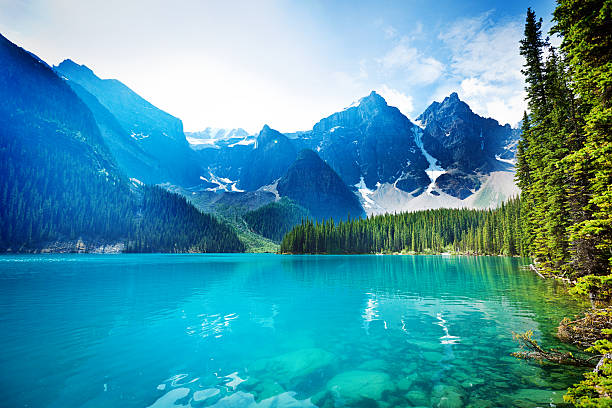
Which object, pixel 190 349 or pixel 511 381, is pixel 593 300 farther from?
pixel 190 349

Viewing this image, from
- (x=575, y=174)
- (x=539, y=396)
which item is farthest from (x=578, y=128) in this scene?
(x=539, y=396)

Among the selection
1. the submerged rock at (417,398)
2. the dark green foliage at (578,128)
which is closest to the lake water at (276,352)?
the submerged rock at (417,398)

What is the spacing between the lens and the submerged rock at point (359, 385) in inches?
384

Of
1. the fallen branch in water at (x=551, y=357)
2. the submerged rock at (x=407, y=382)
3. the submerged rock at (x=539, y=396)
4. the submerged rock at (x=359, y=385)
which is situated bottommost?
the submerged rock at (x=359, y=385)

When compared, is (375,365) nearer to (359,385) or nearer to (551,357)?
(359,385)

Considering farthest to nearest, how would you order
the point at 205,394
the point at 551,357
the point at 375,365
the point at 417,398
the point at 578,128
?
1. the point at 578,128
2. the point at 375,365
3. the point at 551,357
4. the point at 205,394
5. the point at 417,398

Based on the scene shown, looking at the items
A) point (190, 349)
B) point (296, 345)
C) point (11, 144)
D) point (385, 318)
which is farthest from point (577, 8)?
point (11, 144)

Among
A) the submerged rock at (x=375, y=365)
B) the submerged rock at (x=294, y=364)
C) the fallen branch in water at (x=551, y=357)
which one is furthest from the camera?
the submerged rock at (x=375, y=365)

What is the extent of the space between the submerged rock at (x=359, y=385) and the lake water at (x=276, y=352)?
0.04m

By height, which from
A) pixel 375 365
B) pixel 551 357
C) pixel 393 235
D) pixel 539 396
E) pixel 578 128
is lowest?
pixel 375 365

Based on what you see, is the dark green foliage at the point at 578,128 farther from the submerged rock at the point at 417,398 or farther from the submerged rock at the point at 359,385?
the submerged rock at the point at 359,385

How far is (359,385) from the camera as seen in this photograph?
10586 mm

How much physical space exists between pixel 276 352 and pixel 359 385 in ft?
17.0

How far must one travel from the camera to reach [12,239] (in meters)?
153
